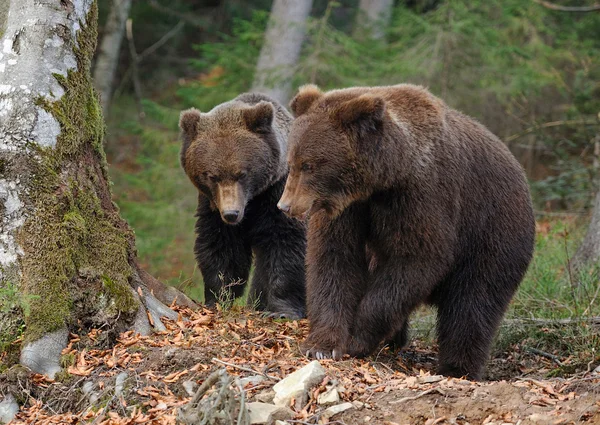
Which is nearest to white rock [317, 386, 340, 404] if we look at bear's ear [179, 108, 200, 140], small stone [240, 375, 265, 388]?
small stone [240, 375, 265, 388]

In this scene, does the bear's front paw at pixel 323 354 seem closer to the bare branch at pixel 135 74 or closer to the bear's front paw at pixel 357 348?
the bear's front paw at pixel 357 348

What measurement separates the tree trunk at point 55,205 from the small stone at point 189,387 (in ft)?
3.18

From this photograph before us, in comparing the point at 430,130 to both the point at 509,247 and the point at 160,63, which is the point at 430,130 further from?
the point at 160,63

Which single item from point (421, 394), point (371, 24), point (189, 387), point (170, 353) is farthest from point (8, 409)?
point (371, 24)

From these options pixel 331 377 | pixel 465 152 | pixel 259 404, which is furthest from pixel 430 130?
pixel 259 404

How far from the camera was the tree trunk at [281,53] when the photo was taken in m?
15.4

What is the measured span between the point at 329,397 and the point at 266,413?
1.49ft

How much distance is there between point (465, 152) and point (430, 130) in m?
0.47

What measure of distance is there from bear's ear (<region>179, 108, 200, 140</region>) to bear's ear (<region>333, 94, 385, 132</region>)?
240 cm

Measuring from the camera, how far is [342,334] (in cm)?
573

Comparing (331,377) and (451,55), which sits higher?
(451,55)

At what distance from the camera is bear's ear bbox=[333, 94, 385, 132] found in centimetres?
532

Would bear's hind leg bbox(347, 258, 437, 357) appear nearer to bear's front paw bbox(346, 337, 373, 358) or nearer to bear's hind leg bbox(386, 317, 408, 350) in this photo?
bear's front paw bbox(346, 337, 373, 358)

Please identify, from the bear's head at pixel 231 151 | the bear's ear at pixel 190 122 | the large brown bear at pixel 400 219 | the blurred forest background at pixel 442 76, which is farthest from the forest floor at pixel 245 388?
the blurred forest background at pixel 442 76
